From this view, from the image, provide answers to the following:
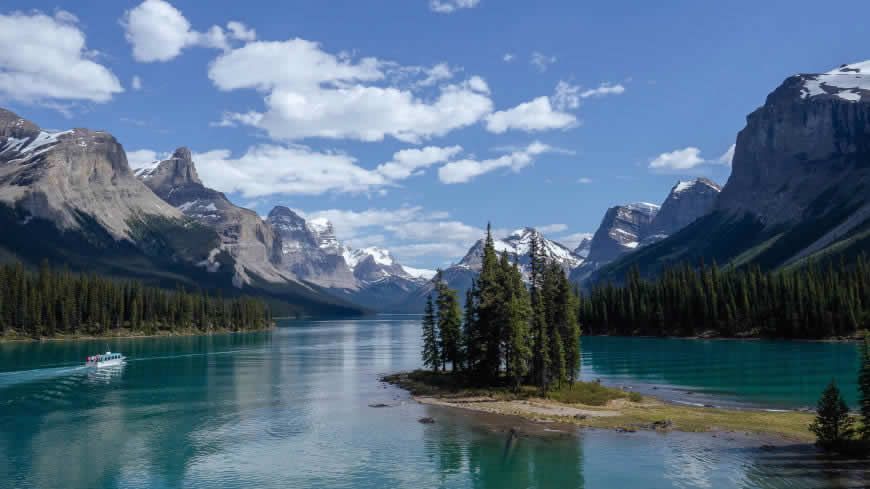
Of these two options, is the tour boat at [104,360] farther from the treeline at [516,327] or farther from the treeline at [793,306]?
the treeline at [793,306]

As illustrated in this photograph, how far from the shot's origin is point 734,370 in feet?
353

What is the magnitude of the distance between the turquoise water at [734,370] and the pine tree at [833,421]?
25.2m

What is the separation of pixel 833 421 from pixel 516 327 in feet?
126

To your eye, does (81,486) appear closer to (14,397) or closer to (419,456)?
(419,456)

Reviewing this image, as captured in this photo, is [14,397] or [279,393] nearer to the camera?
[14,397]

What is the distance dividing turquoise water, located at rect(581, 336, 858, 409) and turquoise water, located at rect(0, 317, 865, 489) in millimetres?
7724

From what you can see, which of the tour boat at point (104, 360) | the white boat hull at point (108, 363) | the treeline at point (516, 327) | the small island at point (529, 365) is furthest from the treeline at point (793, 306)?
the tour boat at point (104, 360)

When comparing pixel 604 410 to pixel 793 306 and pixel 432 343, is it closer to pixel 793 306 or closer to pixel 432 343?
pixel 432 343

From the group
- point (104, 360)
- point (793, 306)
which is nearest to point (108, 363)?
point (104, 360)

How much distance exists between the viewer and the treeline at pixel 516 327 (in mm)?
78688

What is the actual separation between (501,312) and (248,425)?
3621cm

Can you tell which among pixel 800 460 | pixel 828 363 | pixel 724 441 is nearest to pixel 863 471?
pixel 800 460

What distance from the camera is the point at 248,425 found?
66.1 meters

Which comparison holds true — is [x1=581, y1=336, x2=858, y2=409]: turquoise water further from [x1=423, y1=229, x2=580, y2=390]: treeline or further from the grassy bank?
[x1=423, y1=229, x2=580, y2=390]: treeline
